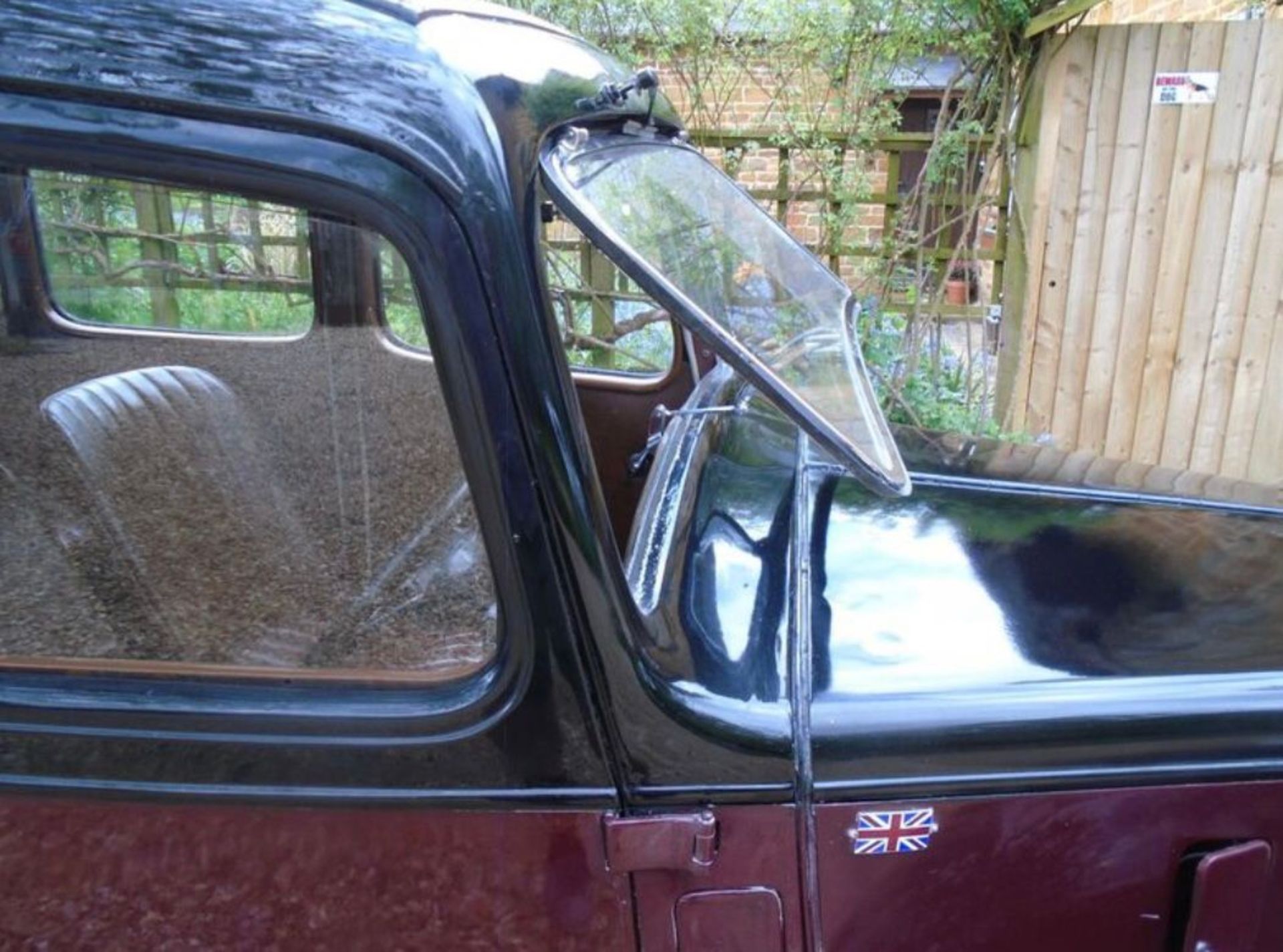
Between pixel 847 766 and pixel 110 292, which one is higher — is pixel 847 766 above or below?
below

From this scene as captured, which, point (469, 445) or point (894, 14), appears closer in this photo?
point (469, 445)

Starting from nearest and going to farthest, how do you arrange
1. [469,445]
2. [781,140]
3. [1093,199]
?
1. [469,445]
2. [1093,199]
3. [781,140]

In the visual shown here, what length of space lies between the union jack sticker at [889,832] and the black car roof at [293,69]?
2.65 feet

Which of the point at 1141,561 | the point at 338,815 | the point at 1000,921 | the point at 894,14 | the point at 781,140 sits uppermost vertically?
the point at 894,14

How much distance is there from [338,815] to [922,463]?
4.24ft

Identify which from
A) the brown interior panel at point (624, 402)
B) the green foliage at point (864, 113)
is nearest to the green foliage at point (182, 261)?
the brown interior panel at point (624, 402)

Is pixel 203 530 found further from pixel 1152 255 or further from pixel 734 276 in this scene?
pixel 1152 255

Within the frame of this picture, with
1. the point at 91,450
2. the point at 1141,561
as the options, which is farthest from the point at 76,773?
the point at 1141,561

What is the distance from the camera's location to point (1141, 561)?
5.02 ft

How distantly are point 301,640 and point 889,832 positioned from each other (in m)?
0.71

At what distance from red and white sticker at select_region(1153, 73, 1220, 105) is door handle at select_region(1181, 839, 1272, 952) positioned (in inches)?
157

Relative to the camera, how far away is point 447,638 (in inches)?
44.6

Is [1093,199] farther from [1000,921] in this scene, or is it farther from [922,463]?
[1000,921]

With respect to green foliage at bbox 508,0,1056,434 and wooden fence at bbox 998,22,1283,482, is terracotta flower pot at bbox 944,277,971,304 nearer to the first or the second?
green foliage at bbox 508,0,1056,434
